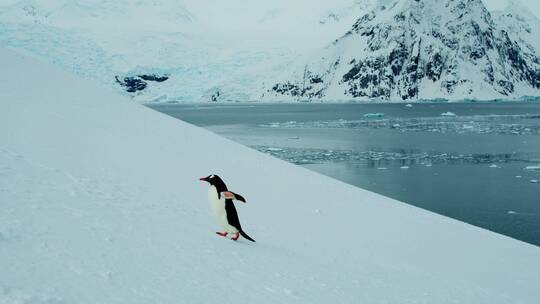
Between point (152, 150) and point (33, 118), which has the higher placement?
point (33, 118)

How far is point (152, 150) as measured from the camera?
9.10 metres

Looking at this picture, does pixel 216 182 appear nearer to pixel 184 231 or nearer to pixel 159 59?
pixel 184 231

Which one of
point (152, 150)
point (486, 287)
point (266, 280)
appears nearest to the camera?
point (266, 280)


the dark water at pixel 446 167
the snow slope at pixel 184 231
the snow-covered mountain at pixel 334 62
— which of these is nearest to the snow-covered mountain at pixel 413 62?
the snow-covered mountain at pixel 334 62

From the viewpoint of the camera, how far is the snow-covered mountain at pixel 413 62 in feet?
521

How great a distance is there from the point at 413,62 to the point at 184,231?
16675 cm

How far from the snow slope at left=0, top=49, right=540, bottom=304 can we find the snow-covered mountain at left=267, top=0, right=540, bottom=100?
14241 centimetres

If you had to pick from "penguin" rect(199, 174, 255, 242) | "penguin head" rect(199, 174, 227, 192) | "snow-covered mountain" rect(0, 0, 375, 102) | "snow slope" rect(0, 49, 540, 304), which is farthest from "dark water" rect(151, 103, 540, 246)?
"snow-covered mountain" rect(0, 0, 375, 102)

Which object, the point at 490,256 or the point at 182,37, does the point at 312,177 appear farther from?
the point at 182,37

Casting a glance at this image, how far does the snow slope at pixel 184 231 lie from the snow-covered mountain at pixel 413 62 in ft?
467

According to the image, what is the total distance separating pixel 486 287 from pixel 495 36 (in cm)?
19865

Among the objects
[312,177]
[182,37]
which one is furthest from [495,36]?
[312,177]

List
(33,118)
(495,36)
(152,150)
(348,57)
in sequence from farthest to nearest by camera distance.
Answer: (495,36) < (348,57) < (152,150) < (33,118)

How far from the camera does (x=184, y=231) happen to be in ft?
16.3
